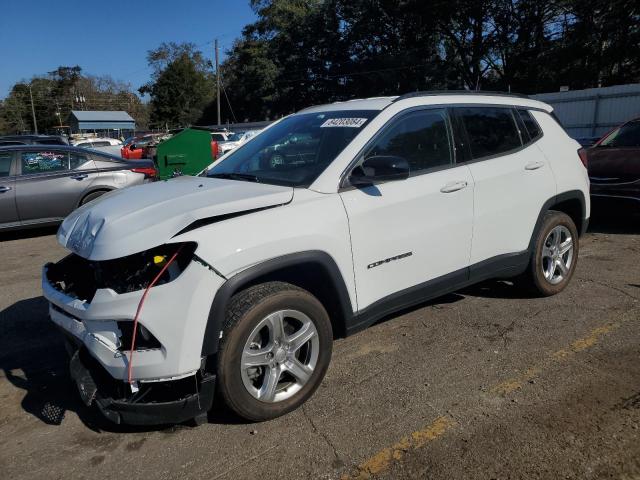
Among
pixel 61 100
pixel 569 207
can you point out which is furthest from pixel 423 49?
pixel 61 100

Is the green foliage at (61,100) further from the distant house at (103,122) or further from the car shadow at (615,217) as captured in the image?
the car shadow at (615,217)

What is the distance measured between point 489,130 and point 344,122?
4.33 ft

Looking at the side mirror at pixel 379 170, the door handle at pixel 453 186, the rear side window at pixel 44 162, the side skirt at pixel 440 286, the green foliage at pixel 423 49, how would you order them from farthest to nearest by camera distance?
the green foliage at pixel 423 49, the rear side window at pixel 44 162, the door handle at pixel 453 186, the side skirt at pixel 440 286, the side mirror at pixel 379 170

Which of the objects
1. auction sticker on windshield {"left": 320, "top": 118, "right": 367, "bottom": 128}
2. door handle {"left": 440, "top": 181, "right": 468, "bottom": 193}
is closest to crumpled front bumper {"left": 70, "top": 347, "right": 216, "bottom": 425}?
auction sticker on windshield {"left": 320, "top": 118, "right": 367, "bottom": 128}

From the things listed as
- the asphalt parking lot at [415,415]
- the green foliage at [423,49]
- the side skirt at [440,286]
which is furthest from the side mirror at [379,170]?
the green foliage at [423,49]

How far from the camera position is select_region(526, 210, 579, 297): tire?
4.51m

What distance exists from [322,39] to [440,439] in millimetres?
50075

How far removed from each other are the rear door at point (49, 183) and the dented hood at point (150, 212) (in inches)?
221

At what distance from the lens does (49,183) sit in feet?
27.4

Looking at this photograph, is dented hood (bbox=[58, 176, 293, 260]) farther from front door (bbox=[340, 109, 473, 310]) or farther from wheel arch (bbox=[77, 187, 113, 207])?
Answer: wheel arch (bbox=[77, 187, 113, 207])

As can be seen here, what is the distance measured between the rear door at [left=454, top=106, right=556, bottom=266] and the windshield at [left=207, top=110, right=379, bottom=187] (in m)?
0.99

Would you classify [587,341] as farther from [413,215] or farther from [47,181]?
[47,181]

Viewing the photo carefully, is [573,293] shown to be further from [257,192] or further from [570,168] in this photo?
[257,192]

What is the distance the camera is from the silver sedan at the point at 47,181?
8.07 metres
